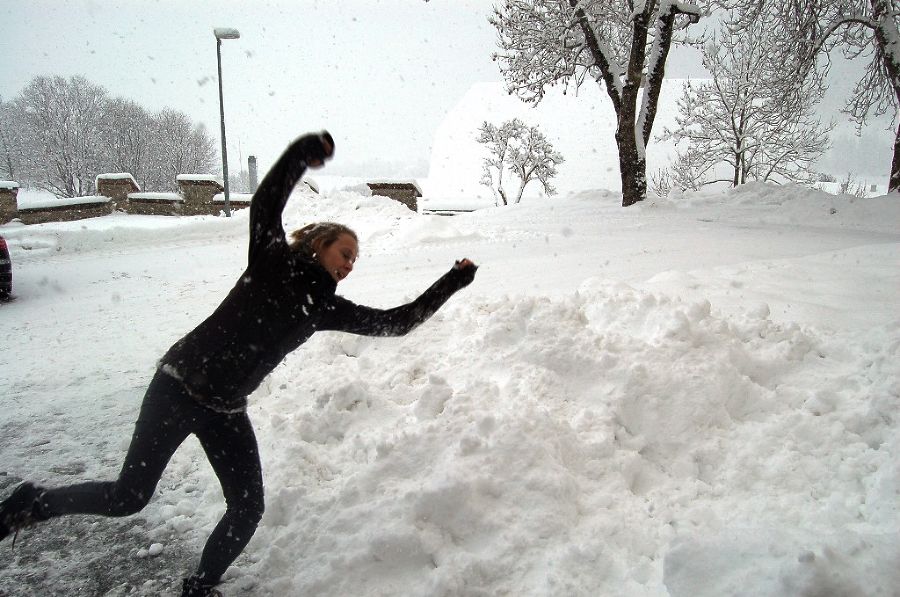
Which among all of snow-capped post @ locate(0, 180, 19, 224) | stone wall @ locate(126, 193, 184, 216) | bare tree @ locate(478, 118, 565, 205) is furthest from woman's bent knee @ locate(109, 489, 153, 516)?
bare tree @ locate(478, 118, 565, 205)

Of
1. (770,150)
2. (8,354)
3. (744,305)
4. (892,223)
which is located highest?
(770,150)

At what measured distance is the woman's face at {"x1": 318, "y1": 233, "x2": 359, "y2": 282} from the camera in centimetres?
214

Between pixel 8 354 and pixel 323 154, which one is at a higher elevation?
pixel 323 154

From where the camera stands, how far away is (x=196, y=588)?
226 cm

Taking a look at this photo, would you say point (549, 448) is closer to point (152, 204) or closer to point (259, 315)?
point (259, 315)

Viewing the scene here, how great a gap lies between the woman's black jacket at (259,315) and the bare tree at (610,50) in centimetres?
1241

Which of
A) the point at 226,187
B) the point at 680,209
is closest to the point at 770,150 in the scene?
the point at 680,209

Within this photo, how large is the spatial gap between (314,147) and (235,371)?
2.96 ft

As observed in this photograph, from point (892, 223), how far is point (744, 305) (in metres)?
8.19

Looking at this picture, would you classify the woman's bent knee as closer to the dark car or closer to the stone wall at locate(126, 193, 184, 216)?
the dark car

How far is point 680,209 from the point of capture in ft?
40.3

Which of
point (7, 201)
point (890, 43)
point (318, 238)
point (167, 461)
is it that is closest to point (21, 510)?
point (167, 461)

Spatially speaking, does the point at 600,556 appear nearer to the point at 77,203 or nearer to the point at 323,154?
the point at 323,154

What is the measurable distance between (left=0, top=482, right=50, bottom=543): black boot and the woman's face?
4.92 feet
